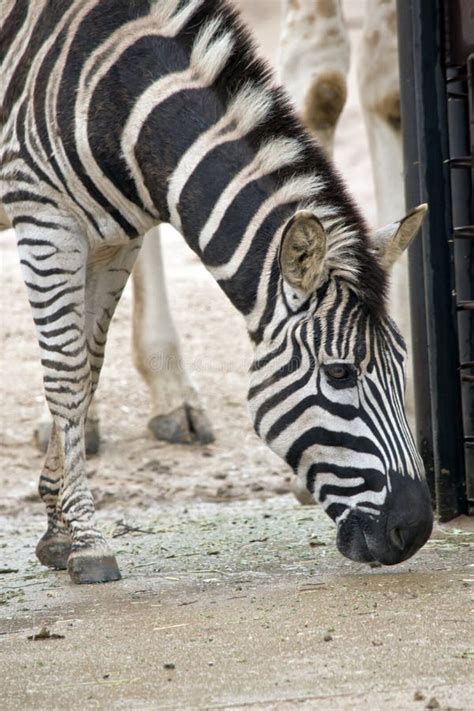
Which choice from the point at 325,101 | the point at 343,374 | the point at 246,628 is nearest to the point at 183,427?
the point at 325,101

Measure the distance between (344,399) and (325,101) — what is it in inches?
145

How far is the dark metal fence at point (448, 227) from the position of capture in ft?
18.5

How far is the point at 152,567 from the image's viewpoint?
519 centimetres

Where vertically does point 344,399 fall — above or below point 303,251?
below

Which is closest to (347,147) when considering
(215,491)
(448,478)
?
(215,491)

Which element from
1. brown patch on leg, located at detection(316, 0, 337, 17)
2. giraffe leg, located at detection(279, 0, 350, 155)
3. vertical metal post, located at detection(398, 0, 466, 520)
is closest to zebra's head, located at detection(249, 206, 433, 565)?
vertical metal post, located at detection(398, 0, 466, 520)

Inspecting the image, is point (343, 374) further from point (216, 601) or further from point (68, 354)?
point (68, 354)

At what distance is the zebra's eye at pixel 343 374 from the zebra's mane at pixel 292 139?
0.81 ft

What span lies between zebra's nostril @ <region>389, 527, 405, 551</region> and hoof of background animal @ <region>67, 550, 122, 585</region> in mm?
1369

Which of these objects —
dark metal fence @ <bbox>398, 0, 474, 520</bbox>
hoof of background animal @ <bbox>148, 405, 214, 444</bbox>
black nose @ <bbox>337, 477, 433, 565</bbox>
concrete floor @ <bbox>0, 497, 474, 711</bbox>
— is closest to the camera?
concrete floor @ <bbox>0, 497, 474, 711</bbox>

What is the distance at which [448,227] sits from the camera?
18.7 feet

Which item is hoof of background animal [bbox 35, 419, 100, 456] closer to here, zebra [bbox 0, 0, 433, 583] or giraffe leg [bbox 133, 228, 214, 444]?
giraffe leg [bbox 133, 228, 214, 444]

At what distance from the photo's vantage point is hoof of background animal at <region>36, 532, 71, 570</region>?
5.41 metres

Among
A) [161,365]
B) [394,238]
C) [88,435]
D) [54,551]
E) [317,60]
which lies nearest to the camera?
[394,238]
